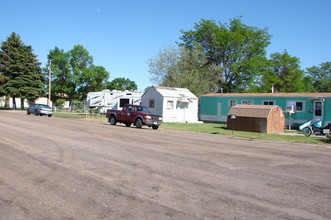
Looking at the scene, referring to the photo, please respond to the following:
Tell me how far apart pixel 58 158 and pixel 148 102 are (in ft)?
86.4

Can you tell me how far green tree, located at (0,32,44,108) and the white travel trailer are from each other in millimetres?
17788

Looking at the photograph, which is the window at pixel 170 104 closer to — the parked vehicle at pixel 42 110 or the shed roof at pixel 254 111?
the shed roof at pixel 254 111

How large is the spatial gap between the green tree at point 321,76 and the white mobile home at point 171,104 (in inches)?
2104

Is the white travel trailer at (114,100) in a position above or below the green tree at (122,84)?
below

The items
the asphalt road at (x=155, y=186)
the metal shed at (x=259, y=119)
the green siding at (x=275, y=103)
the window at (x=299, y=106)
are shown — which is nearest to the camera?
the asphalt road at (x=155, y=186)

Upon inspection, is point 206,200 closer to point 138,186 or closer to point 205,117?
point 138,186

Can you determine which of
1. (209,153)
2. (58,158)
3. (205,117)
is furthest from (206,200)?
(205,117)

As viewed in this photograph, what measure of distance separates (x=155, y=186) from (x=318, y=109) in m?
27.0

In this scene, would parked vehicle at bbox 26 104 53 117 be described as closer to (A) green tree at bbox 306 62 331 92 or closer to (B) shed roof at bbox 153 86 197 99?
(B) shed roof at bbox 153 86 197 99

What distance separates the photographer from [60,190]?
5973mm

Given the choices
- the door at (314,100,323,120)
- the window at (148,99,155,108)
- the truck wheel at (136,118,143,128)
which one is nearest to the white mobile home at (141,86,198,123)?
the window at (148,99,155,108)

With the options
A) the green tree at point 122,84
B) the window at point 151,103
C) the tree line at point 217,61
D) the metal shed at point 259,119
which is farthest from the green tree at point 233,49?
the green tree at point 122,84

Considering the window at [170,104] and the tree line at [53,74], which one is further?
the tree line at [53,74]

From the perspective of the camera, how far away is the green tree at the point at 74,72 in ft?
242
